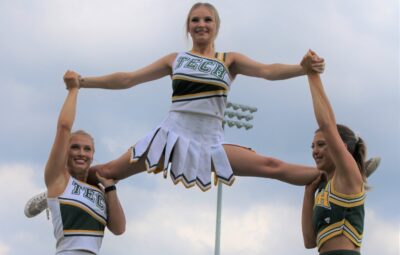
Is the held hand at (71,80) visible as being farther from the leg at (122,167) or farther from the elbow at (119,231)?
the elbow at (119,231)

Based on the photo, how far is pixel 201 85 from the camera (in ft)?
21.1

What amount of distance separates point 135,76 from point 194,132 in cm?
76

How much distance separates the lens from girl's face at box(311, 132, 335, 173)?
5816mm

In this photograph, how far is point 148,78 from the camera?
22.3 feet

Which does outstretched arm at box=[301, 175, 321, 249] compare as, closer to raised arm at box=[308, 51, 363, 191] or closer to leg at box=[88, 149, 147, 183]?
raised arm at box=[308, 51, 363, 191]

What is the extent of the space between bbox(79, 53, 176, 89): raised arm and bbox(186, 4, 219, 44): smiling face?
0.32m

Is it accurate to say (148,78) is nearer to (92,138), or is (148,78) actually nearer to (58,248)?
(92,138)

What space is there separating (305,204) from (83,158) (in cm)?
192

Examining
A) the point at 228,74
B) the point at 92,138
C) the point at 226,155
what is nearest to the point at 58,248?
the point at 92,138

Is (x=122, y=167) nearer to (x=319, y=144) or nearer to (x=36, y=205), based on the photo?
(x=36, y=205)

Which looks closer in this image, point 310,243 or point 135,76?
point 310,243

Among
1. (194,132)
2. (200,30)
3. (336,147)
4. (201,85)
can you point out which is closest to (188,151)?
(194,132)

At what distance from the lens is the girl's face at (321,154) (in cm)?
582

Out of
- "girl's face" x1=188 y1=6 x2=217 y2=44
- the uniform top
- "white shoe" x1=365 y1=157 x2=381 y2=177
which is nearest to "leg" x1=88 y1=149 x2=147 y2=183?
the uniform top
